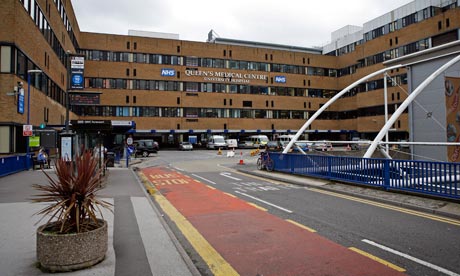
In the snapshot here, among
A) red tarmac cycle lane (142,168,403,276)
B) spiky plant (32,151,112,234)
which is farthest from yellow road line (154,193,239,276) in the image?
spiky plant (32,151,112,234)

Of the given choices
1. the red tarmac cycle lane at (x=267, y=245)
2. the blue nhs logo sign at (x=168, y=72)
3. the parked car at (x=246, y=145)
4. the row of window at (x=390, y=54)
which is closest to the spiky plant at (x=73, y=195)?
the red tarmac cycle lane at (x=267, y=245)

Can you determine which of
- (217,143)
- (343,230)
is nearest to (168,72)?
(217,143)

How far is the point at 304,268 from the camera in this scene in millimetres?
4945

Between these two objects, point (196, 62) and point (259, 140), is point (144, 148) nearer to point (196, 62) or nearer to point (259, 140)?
point (259, 140)

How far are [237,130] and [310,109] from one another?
56.8 feet

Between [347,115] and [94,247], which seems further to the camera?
[347,115]

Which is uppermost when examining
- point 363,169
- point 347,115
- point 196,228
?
point 347,115

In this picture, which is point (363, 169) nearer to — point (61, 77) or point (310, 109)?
point (61, 77)

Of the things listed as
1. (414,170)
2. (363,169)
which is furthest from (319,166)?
(414,170)

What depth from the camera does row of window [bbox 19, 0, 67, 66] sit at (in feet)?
79.3

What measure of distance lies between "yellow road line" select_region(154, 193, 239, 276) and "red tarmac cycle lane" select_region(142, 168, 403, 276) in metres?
0.10

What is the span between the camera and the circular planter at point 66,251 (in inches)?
180

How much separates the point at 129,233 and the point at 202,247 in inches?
66.6

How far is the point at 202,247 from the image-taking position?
5.99 metres
